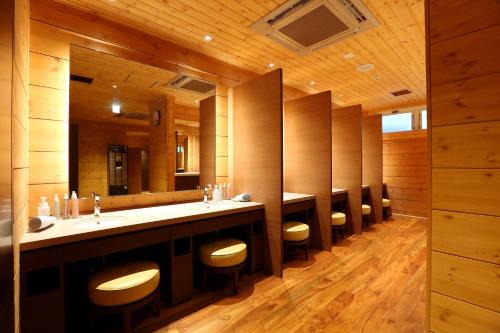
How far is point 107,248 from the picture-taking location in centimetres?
166

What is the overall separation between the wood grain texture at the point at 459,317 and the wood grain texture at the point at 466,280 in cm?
3

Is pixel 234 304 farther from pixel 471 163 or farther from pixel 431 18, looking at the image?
pixel 431 18

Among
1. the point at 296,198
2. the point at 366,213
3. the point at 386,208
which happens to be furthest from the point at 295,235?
the point at 386,208

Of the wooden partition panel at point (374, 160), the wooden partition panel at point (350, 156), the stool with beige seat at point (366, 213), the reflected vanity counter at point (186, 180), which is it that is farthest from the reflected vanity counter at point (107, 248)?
the wooden partition panel at point (374, 160)

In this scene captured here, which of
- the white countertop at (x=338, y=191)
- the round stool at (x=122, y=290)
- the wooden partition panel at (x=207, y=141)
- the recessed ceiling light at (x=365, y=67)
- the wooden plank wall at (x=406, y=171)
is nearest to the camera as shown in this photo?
the round stool at (x=122, y=290)

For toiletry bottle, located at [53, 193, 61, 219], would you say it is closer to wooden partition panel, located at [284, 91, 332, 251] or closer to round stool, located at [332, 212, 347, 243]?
wooden partition panel, located at [284, 91, 332, 251]

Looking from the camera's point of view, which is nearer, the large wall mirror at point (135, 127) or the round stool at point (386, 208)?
the large wall mirror at point (135, 127)

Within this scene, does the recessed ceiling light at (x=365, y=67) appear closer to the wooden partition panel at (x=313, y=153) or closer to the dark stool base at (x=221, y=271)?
the wooden partition panel at (x=313, y=153)

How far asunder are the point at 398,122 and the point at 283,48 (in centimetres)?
442

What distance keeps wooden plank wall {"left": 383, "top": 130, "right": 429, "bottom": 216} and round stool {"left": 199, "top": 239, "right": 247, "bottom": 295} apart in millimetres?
5078

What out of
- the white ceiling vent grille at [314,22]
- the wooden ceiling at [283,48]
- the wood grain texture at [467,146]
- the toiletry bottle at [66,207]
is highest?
the wooden ceiling at [283,48]

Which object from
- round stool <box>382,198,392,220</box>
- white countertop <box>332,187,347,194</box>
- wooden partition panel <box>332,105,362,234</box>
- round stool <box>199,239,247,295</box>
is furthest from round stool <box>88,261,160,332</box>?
round stool <box>382,198,392,220</box>

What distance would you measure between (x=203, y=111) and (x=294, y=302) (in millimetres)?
2489

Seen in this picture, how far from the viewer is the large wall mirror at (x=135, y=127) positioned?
2240mm
